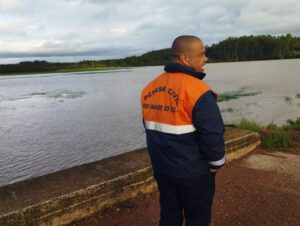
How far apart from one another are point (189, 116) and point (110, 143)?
9823mm

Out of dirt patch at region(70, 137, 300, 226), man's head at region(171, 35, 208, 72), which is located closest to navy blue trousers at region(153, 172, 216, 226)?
man's head at region(171, 35, 208, 72)

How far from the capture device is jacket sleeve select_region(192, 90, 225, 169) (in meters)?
2.85

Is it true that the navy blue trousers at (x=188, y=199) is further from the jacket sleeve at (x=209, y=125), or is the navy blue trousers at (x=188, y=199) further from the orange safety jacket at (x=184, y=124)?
the jacket sleeve at (x=209, y=125)

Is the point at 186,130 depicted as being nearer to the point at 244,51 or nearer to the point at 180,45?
the point at 180,45

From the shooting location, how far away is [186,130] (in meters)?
2.96

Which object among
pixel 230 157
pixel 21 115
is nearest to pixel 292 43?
pixel 21 115

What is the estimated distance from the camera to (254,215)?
452cm

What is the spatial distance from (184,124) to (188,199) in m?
0.67

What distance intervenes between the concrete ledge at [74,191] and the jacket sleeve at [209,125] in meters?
2.06

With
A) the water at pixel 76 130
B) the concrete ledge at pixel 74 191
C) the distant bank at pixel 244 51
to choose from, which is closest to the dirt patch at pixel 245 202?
the concrete ledge at pixel 74 191

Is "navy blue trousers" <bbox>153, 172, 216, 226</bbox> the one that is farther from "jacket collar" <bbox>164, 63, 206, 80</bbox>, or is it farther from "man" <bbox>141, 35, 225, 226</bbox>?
"jacket collar" <bbox>164, 63, 206, 80</bbox>

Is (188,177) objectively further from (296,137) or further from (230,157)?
(296,137)

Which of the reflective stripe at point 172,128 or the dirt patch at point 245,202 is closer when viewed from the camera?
the reflective stripe at point 172,128

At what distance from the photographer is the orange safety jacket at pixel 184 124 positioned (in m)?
2.87
